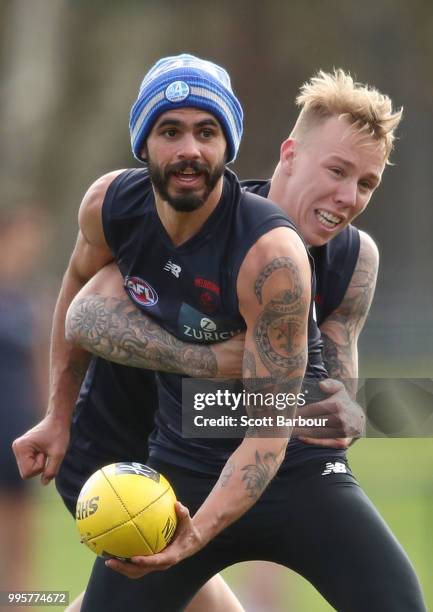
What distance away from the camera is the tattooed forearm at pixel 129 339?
4605 mm

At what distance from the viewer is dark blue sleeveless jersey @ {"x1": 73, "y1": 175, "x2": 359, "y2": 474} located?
5.07 metres

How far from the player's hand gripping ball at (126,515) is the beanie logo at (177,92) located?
1.30m

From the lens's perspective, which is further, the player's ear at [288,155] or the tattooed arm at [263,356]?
the player's ear at [288,155]

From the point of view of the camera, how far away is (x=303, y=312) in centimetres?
430

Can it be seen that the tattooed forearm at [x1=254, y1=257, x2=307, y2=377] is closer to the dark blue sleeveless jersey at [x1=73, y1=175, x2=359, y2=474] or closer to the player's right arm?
the dark blue sleeveless jersey at [x1=73, y1=175, x2=359, y2=474]

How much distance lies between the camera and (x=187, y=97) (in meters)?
4.42

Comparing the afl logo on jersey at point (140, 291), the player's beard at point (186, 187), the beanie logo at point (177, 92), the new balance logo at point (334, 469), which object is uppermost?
the beanie logo at point (177, 92)

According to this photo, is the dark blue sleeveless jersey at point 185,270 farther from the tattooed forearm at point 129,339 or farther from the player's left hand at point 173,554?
the player's left hand at point 173,554

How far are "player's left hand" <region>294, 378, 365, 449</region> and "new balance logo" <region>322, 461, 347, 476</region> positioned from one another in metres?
0.07

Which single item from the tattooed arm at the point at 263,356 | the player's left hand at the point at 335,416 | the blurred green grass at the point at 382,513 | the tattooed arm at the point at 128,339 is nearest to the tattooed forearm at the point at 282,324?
the tattooed arm at the point at 263,356

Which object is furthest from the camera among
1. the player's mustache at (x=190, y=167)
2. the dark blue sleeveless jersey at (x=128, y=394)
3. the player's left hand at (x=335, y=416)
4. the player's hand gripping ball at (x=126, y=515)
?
the dark blue sleeveless jersey at (x=128, y=394)

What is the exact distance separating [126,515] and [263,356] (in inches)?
28.0

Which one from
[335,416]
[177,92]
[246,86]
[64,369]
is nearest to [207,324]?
[335,416]

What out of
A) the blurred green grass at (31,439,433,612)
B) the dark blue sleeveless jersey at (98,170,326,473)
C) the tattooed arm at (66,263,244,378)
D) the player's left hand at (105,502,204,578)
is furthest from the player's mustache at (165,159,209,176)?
the blurred green grass at (31,439,433,612)
